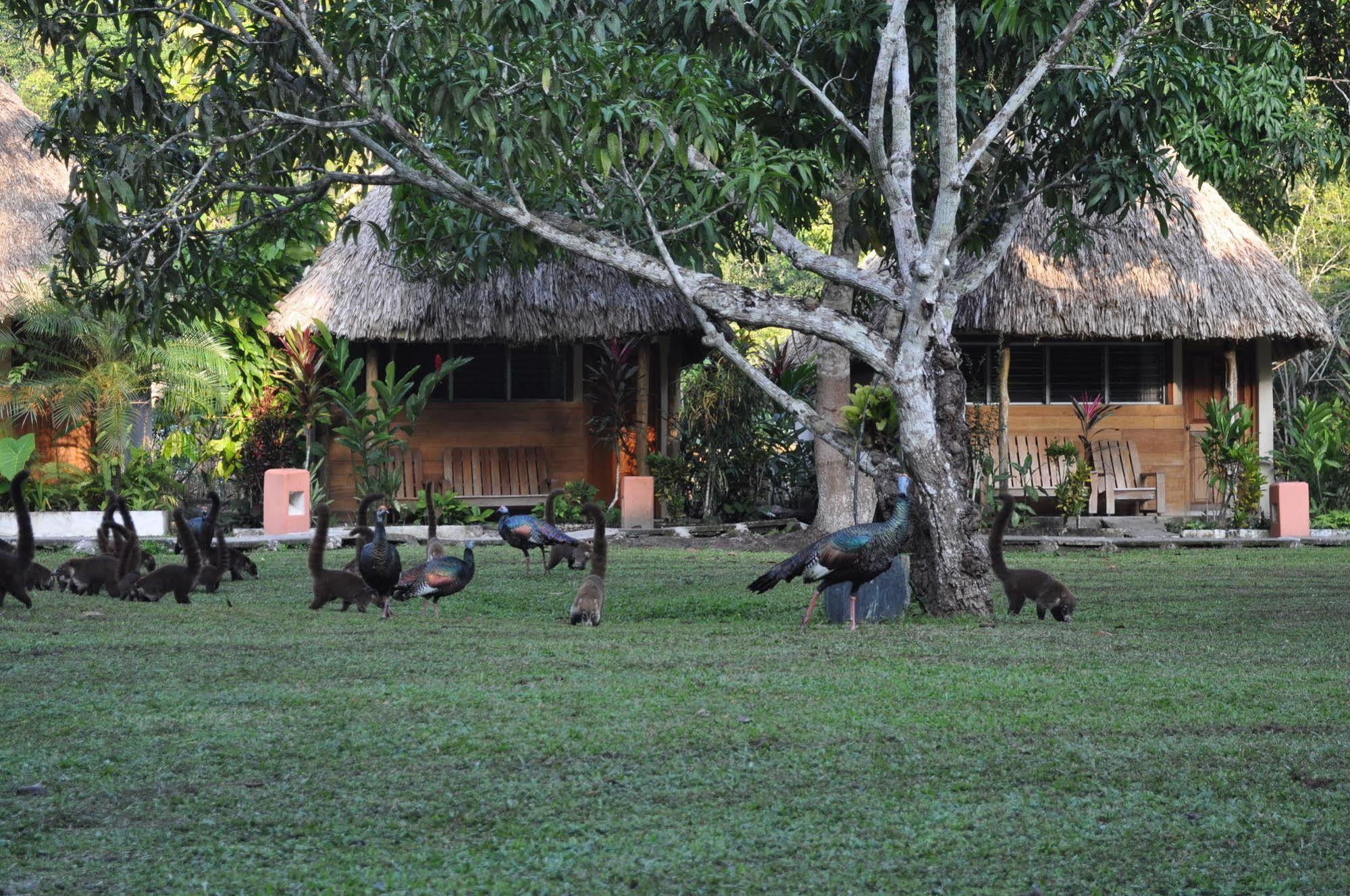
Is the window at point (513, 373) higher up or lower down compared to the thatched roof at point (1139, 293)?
lower down

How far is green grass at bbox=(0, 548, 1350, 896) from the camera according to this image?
386cm

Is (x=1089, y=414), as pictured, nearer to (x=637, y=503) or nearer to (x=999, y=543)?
(x=637, y=503)

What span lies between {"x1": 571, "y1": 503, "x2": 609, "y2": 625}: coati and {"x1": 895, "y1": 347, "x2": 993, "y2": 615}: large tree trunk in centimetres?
194

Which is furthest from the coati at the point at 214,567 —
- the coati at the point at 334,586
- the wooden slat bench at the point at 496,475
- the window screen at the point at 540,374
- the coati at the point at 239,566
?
the window screen at the point at 540,374

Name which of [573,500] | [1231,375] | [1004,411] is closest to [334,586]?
[573,500]

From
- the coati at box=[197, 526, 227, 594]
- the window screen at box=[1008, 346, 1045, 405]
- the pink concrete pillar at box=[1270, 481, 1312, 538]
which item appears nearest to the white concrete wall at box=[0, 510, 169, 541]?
the coati at box=[197, 526, 227, 594]

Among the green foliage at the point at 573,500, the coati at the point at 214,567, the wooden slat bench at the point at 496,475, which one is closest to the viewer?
the coati at the point at 214,567

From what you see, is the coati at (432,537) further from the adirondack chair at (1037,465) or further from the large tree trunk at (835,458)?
the adirondack chair at (1037,465)

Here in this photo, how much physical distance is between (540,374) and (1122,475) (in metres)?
7.62

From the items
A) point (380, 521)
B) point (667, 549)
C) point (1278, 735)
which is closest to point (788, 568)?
point (380, 521)

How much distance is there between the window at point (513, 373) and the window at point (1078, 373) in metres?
5.35

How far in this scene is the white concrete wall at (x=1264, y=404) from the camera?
18.6 meters

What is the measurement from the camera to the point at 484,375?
61.7 feet

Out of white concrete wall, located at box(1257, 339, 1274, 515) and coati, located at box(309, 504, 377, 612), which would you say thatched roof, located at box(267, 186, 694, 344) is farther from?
coati, located at box(309, 504, 377, 612)
